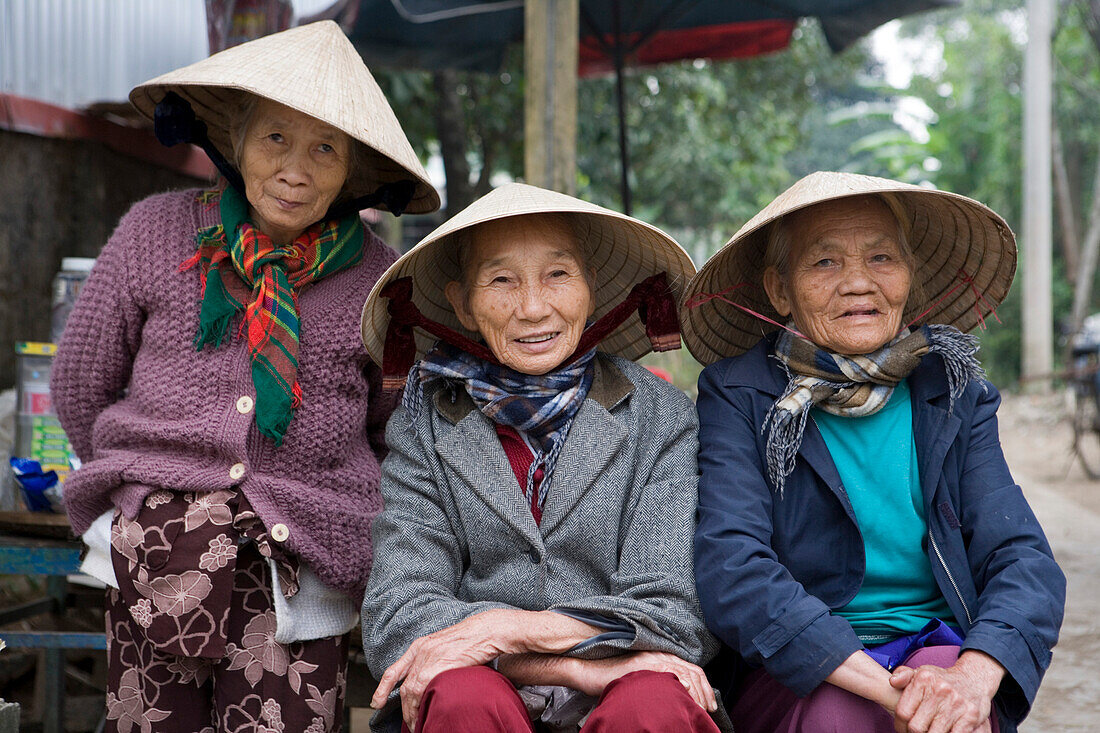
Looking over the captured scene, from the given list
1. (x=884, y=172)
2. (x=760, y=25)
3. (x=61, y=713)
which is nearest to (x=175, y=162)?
(x=61, y=713)

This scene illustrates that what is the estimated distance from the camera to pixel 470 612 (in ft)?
6.31

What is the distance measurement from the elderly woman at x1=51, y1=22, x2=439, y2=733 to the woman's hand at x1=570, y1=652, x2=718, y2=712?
2.08 feet

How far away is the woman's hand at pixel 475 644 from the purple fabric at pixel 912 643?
22.8 inches

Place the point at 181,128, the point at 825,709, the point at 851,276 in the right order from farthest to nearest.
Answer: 1. the point at 181,128
2. the point at 851,276
3. the point at 825,709

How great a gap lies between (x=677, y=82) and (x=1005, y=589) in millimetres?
7305

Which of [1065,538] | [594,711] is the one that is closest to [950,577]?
[594,711]

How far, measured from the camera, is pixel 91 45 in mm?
3727

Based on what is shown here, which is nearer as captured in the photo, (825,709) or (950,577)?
(825,709)

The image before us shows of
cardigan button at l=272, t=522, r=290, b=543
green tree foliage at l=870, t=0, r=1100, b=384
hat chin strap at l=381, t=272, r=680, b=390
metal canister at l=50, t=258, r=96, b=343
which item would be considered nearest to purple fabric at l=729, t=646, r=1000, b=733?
hat chin strap at l=381, t=272, r=680, b=390

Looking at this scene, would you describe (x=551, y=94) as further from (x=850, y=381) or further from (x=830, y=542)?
(x=830, y=542)

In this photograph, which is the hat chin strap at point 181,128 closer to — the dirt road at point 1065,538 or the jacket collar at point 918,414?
the jacket collar at point 918,414

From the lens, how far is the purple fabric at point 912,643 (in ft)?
6.30

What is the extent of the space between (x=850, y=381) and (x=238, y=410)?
4.26 ft

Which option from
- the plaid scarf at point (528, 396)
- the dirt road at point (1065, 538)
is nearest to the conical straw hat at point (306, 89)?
the plaid scarf at point (528, 396)
